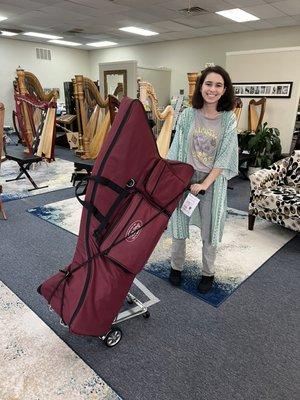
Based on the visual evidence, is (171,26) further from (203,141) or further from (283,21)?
(203,141)

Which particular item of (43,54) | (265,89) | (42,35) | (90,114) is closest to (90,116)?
(90,114)

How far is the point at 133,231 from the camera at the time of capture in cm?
137

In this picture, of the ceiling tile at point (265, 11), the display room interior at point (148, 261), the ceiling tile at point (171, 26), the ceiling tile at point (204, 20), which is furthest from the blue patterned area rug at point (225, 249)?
the ceiling tile at point (171, 26)

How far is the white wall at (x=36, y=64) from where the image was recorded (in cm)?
891

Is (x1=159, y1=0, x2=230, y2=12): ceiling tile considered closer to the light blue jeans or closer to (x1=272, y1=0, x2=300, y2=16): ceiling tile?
(x1=272, y1=0, x2=300, y2=16): ceiling tile

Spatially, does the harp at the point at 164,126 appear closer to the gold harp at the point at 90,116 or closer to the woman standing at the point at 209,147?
the woman standing at the point at 209,147

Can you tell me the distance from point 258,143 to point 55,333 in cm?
406

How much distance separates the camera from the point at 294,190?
3.09m

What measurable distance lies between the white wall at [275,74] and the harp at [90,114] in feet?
9.94

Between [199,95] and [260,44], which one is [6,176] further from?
[260,44]

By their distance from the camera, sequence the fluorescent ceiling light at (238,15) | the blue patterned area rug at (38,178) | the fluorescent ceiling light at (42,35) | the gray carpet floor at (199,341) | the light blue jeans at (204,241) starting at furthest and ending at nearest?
the fluorescent ceiling light at (42,35), the fluorescent ceiling light at (238,15), the blue patterned area rug at (38,178), the light blue jeans at (204,241), the gray carpet floor at (199,341)

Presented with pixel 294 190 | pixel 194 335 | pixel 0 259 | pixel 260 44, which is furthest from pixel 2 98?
pixel 194 335

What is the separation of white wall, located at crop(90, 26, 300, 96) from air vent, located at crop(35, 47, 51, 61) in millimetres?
1747

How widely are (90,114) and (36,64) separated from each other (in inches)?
284
